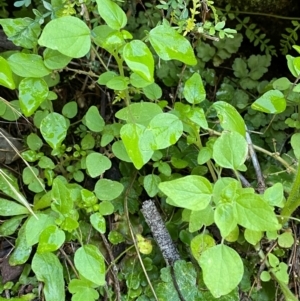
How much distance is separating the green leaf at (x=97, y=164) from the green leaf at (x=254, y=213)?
0.34 m

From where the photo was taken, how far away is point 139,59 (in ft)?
3.03

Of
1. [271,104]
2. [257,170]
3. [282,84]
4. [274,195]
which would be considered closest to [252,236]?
[274,195]

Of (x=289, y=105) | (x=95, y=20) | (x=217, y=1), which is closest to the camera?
(x=95, y=20)

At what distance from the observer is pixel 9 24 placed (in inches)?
41.7

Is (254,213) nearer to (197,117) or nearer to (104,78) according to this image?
(197,117)

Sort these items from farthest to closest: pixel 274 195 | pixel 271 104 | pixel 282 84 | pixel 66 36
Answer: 1. pixel 282 84
2. pixel 271 104
3. pixel 274 195
4. pixel 66 36

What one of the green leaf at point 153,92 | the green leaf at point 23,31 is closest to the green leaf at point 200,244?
the green leaf at point 153,92

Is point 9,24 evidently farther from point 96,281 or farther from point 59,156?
point 96,281

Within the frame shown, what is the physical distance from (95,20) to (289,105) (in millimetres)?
572

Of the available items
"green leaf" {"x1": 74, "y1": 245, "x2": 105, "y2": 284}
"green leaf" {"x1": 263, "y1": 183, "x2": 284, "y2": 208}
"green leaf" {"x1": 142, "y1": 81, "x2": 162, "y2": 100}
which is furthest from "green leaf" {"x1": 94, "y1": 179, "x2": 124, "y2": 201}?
"green leaf" {"x1": 263, "y1": 183, "x2": 284, "y2": 208}

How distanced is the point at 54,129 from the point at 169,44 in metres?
0.37

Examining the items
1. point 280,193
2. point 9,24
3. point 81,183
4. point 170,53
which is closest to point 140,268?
point 81,183

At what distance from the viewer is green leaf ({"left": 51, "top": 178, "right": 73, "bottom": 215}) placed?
1.07 meters

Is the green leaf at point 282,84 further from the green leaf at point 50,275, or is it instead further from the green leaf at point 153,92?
the green leaf at point 50,275
